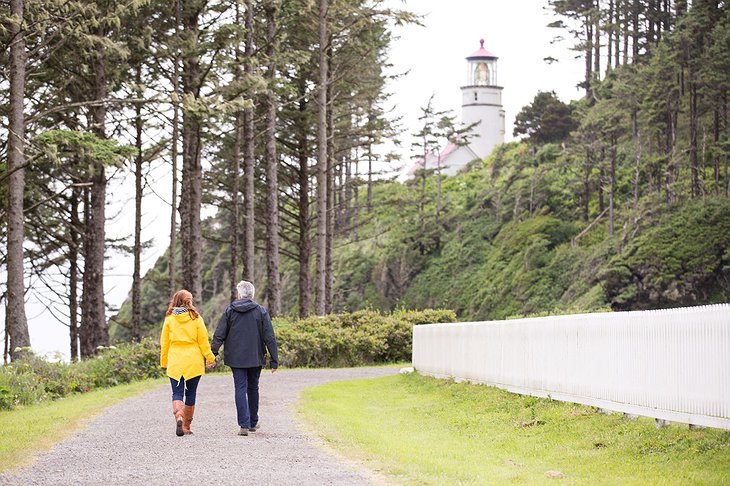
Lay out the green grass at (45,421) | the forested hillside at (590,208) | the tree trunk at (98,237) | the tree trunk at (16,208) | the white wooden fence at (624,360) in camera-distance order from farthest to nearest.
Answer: the forested hillside at (590,208)
the tree trunk at (98,237)
the tree trunk at (16,208)
the green grass at (45,421)
the white wooden fence at (624,360)

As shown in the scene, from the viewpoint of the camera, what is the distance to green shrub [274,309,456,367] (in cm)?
2806

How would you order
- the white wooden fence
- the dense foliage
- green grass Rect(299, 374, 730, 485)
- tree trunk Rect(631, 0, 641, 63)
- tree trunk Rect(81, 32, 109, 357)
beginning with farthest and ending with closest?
tree trunk Rect(631, 0, 641, 63), tree trunk Rect(81, 32, 109, 357), the dense foliage, the white wooden fence, green grass Rect(299, 374, 730, 485)

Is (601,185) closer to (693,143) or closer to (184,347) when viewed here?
(693,143)

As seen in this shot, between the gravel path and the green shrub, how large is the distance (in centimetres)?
1220

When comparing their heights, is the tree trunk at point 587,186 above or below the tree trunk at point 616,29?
below

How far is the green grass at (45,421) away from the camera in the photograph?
10.7m

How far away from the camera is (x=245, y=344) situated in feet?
40.3

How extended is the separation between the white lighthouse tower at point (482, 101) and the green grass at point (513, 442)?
2682 inches

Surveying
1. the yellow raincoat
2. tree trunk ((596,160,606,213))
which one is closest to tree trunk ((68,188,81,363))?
the yellow raincoat

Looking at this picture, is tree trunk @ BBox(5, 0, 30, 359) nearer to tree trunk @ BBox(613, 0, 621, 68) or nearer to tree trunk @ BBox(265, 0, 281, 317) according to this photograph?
tree trunk @ BBox(265, 0, 281, 317)

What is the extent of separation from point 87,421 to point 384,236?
173ft

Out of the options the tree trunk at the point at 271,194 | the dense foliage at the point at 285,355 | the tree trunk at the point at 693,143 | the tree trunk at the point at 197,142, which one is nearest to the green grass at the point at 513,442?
the dense foliage at the point at 285,355

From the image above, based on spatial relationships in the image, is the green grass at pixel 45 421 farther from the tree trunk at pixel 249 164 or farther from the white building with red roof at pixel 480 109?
the white building with red roof at pixel 480 109

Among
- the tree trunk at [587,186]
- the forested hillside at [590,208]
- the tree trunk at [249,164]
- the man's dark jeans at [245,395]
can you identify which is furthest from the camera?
the tree trunk at [587,186]
